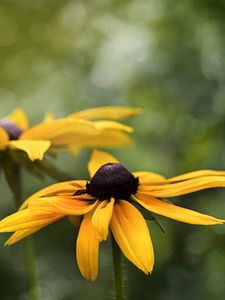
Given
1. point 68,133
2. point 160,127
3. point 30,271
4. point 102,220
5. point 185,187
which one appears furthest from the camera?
point 160,127

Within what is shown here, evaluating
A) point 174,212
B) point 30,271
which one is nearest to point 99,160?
point 30,271

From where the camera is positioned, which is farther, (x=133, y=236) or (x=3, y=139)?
(x=3, y=139)

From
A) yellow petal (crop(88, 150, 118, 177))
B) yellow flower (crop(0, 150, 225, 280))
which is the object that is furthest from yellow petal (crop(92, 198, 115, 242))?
yellow petal (crop(88, 150, 118, 177))

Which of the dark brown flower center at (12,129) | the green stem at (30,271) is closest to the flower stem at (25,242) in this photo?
the green stem at (30,271)

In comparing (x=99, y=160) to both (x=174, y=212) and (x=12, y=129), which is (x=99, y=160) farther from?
(x=174, y=212)

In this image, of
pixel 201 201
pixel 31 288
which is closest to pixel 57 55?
pixel 201 201

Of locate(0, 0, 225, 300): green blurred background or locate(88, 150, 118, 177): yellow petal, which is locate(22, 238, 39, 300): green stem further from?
locate(0, 0, 225, 300): green blurred background
